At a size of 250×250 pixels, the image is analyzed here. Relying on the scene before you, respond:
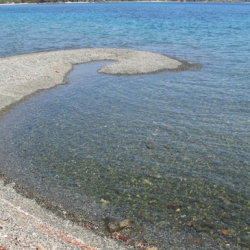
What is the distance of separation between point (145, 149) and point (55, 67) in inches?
750

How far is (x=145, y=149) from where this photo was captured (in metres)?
16.5

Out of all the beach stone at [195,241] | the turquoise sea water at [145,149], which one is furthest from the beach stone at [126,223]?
the beach stone at [195,241]

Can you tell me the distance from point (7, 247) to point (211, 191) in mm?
7972

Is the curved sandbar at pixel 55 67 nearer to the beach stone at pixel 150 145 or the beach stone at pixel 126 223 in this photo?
the beach stone at pixel 150 145

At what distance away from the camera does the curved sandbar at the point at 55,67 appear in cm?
2559

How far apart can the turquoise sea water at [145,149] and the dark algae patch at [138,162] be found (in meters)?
0.05

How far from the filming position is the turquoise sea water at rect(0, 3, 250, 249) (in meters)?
12.0

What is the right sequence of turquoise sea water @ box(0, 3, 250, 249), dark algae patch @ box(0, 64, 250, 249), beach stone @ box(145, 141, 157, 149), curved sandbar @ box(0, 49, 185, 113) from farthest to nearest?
curved sandbar @ box(0, 49, 185, 113), beach stone @ box(145, 141, 157, 149), turquoise sea water @ box(0, 3, 250, 249), dark algae patch @ box(0, 64, 250, 249)

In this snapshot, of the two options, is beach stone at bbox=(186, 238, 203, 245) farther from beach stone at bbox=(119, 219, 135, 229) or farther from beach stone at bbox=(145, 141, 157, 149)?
beach stone at bbox=(145, 141, 157, 149)

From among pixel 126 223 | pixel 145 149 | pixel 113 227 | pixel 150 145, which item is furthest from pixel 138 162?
pixel 113 227

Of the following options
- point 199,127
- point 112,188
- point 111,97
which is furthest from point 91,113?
point 112,188

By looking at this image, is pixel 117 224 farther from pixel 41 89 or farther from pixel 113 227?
pixel 41 89

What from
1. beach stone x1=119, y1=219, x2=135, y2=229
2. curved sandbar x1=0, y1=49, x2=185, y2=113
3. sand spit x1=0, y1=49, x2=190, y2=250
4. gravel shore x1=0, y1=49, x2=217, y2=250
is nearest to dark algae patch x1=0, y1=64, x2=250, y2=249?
beach stone x1=119, y1=219, x2=135, y2=229

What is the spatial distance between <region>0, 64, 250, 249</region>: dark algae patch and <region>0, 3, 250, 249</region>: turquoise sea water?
0.05 m
